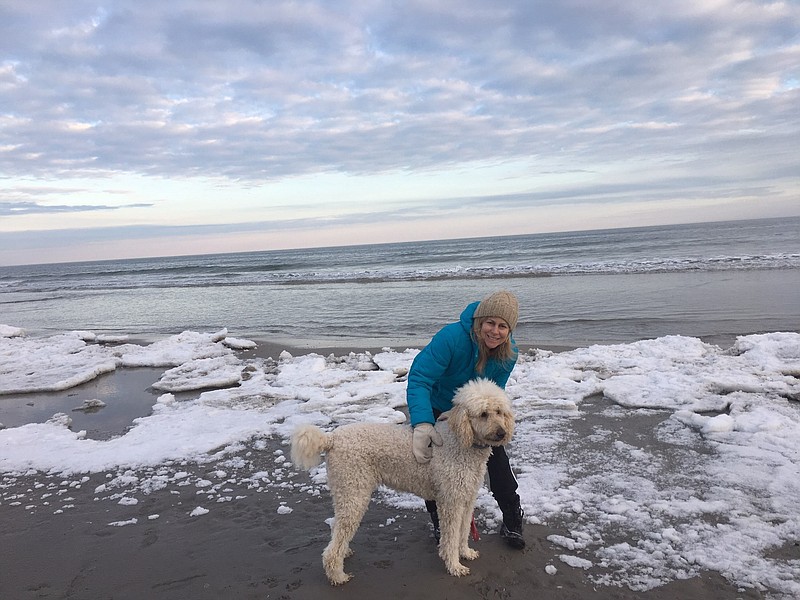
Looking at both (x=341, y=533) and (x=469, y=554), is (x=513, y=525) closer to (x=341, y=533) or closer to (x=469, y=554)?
(x=469, y=554)

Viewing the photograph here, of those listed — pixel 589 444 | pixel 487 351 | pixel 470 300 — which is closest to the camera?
pixel 487 351

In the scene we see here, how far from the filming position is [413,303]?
1828cm

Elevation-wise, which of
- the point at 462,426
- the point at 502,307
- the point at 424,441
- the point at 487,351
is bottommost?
the point at 424,441

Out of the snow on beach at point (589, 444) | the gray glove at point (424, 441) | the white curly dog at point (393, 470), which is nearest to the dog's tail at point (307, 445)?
the white curly dog at point (393, 470)

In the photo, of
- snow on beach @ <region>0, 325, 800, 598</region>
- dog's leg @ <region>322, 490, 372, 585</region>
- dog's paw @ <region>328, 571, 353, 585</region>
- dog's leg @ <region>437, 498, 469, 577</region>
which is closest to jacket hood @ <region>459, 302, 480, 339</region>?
dog's leg @ <region>437, 498, 469, 577</region>

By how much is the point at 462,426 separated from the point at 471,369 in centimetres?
54

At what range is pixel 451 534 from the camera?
3.28 metres

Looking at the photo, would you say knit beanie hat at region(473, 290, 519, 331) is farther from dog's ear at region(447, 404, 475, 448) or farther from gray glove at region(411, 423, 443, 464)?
gray glove at region(411, 423, 443, 464)

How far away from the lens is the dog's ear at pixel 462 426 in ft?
10.2

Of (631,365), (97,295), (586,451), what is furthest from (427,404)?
(97,295)

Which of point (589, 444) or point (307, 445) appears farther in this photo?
point (589, 444)

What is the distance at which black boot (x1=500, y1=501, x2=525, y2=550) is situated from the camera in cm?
353

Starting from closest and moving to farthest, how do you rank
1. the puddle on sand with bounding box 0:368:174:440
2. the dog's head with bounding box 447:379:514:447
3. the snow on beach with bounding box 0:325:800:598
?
the dog's head with bounding box 447:379:514:447 < the snow on beach with bounding box 0:325:800:598 < the puddle on sand with bounding box 0:368:174:440

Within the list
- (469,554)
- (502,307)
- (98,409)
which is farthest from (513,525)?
(98,409)
